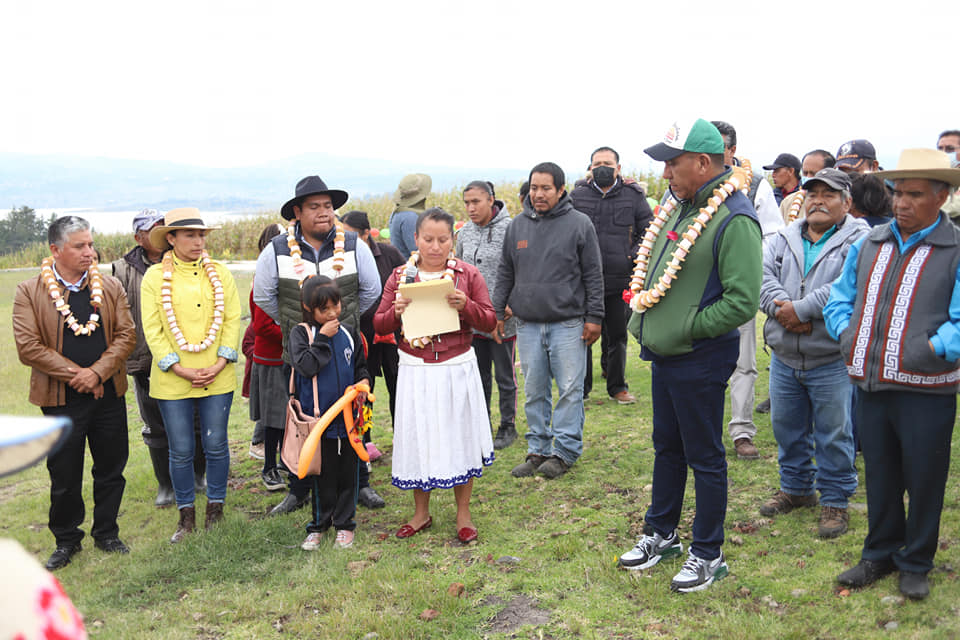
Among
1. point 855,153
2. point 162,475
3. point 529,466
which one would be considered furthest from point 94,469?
point 855,153

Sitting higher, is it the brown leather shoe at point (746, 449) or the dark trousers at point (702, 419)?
the dark trousers at point (702, 419)

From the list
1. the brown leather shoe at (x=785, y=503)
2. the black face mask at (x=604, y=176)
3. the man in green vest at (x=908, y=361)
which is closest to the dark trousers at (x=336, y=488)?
the brown leather shoe at (x=785, y=503)

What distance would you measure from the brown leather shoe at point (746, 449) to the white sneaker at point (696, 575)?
228cm

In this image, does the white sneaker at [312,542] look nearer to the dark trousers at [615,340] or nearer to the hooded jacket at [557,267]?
the hooded jacket at [557,267]

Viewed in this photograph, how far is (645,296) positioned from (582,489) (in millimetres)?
2368

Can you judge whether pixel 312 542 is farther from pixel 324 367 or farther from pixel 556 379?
pixel 556 379

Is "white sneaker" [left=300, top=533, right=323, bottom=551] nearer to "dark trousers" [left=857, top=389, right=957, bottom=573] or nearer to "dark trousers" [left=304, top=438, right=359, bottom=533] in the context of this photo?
"dark trousers" [left=304, top=438, right=359, bottom=533]

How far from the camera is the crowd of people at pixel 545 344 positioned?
408 centimetres

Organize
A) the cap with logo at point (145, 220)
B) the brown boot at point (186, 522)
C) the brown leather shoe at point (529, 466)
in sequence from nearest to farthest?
1. the brown boot at point (186, 522)
2. the cap with logo at point (145, 220)
3. the brown leather shoe at point (529, 466)

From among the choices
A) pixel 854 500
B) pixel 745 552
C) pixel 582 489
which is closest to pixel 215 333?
pixel 582 489

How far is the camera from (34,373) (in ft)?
17.6

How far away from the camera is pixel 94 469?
5695mm

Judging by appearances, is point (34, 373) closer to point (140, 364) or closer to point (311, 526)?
point (140, 364)

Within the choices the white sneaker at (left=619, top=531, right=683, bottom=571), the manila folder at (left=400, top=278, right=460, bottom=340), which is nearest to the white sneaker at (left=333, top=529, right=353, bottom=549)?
the manila folder at (left=400, top=278, right=460, bottom=340)
